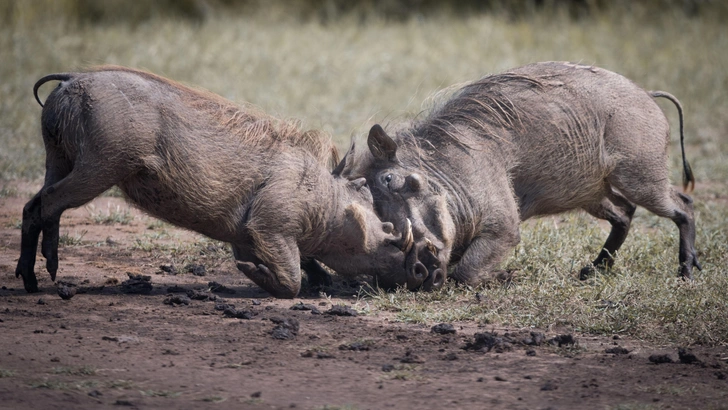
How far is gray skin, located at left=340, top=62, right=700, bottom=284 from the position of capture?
4965mm

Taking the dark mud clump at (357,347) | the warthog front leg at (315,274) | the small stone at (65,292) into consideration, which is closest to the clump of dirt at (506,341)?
the dark mud clump at (357,347)

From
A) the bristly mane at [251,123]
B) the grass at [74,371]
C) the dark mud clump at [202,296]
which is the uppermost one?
the bristly mane at [251,123]

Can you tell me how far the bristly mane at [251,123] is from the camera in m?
4.57

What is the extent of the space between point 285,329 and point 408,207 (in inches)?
48.7

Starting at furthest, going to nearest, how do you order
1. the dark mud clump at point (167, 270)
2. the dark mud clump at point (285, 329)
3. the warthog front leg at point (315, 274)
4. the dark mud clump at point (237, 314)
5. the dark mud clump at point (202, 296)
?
the dark mud clump at point (167, 270) < the warthog front leg at point (315, 274) < the dark mud clump at point (202, 296) < the dark mud clump at point (237, 314) < the dark mud clump at point (285, 329)

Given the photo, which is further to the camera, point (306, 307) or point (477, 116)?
point (477, 116)

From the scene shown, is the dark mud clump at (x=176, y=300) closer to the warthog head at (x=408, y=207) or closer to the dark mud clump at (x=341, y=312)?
the dark mud clump at (x=341, y=312)

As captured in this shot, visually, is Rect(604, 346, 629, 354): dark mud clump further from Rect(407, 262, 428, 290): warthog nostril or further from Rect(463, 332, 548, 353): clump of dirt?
Rect(407, 262, 428, 290): warthog nostril

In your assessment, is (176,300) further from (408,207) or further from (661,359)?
(661,359)

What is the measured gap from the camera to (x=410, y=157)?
5.11 metres

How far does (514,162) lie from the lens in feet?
16.8

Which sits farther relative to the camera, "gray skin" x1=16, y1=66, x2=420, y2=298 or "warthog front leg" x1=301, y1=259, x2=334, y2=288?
"warthog front leg" x1=301, y1=259, x2=334, y2=288

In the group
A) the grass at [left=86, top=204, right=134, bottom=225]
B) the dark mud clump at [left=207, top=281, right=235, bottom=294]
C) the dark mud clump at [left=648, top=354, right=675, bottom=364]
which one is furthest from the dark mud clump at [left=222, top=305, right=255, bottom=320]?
the grass at [left=86, top=204, right=134, bottom=225]

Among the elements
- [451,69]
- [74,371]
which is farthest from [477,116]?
[451,69]
